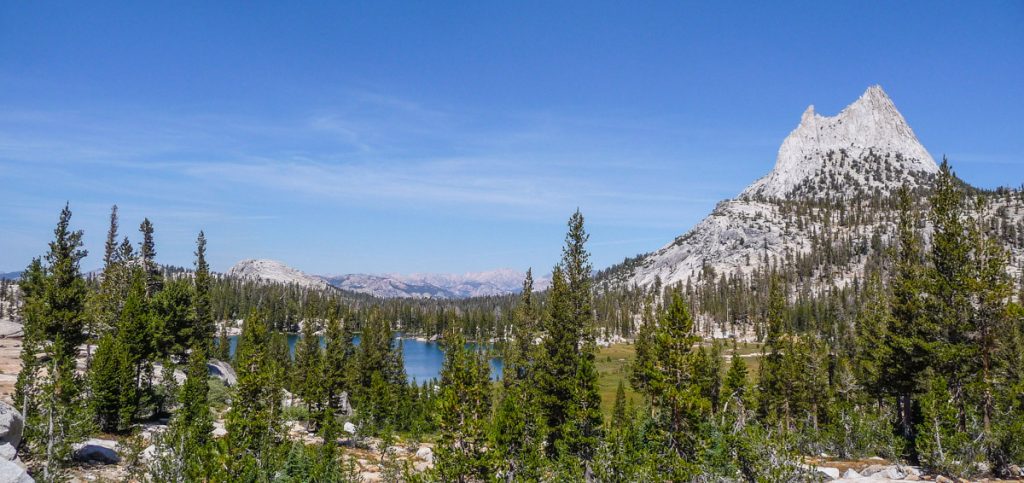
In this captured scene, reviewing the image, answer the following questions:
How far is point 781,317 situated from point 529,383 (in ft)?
93.8

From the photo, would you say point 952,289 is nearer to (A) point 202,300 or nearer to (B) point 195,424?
(B) point 195,424

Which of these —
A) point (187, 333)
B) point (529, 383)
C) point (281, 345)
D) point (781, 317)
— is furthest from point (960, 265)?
point (281, 345)

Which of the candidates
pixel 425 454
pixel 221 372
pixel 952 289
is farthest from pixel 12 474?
pixel 221 372

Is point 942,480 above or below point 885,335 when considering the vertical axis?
below

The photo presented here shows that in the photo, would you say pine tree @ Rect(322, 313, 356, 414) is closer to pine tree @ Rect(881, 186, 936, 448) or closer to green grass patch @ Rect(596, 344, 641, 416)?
green grass patch @ Rect(596, 344, 641, 416)

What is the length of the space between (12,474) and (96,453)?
47.2 ft

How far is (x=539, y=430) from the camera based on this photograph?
33.4m

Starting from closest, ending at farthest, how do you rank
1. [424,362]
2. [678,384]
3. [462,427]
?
[462,427] → [678,384] → [424,362]

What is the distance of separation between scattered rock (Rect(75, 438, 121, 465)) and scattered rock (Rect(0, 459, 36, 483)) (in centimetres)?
1228

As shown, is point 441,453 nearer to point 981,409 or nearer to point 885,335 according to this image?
point 981,409

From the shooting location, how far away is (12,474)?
713 inches

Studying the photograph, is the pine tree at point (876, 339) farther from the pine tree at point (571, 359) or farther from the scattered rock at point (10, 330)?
the scattered rock at point (10, 330)

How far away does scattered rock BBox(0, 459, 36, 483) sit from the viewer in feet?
58.6

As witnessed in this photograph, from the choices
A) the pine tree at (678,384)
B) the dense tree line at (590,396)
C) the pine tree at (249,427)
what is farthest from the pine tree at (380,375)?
the pine tree at (678,384)
